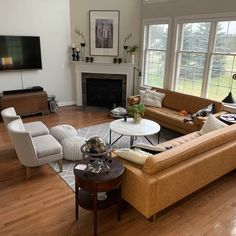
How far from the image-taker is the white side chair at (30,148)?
333cm

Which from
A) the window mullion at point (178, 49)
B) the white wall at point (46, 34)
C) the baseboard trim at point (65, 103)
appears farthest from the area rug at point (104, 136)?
the white wall at point (46, 34)

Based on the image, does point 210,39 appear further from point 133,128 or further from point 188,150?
point 188,150

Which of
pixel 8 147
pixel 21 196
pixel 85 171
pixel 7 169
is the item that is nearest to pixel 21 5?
pixel 8 147

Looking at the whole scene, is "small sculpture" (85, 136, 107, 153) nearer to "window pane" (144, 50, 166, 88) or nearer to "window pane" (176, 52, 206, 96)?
"window pane" (176, 52, 206, 96)

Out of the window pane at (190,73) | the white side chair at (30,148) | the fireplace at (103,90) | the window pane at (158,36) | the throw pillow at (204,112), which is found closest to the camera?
the white side chair at (30,148)

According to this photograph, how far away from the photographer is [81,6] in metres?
6.67

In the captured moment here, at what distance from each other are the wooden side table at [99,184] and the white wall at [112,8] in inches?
199

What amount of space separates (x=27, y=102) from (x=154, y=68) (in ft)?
11.9

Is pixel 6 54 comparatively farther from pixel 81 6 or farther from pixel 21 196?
pixel 21 196

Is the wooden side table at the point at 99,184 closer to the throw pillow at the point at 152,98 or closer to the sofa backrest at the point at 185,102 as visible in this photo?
the sofa backrest at the point at 185,102

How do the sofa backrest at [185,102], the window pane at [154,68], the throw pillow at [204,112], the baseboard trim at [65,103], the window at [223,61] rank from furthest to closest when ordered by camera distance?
1. the baseboard trim at [65,103]
2. the window pane at [154,68]
3. the sofa backrest at [185,102]
4. the window at [223,61]
5. the throw pillow at [204,112]

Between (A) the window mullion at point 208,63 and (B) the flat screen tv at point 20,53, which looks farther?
(B) the flat screen tv at point 20,53

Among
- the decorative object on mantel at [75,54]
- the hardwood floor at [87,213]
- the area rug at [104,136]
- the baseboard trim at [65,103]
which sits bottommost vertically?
the hardwood floor at [87,213]

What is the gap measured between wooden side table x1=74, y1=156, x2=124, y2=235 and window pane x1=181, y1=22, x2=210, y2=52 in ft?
13.4
